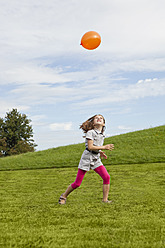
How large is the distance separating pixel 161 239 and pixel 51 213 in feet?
7.11

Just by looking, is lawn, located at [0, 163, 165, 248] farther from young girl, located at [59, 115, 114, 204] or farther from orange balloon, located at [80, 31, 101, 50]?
orange balloon, located at [80, 31, 101, 50]

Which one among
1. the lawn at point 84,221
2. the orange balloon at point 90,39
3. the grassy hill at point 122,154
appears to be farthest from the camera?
the grassy hill at point 122,154

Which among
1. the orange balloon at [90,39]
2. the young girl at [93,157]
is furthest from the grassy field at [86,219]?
the orange balloon at [90,39]

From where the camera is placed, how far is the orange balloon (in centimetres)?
774

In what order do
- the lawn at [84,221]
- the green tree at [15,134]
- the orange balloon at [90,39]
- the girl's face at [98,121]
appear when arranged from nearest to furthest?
the lawn at [84,221] < the girl's face at [98,121] < the orange balloon at [90,39] < the green tree at [15,134]

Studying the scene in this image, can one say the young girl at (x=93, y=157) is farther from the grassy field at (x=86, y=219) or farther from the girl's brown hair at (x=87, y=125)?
the grassy field at (x=86, y=219)

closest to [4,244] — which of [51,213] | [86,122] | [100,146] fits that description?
[51,213]

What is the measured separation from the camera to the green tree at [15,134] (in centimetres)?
4472

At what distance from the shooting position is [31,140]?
160ft

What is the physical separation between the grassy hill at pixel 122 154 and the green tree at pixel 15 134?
73.2ft

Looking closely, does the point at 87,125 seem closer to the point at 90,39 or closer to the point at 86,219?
the point at 86,219

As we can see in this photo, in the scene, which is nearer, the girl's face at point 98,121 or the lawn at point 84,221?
the lawn at point 84,221

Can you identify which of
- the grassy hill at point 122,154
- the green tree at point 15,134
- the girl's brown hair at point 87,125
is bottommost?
the girl's brown hair at point 87,125

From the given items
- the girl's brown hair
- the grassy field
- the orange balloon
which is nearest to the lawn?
the grassy field
